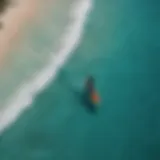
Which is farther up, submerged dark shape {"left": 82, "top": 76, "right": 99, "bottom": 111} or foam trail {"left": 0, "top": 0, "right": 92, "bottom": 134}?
foam trail {"left": 0, "top": 0, "right": 92, "bottom": 134}

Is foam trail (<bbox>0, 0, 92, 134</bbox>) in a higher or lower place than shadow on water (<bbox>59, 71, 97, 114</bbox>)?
higher

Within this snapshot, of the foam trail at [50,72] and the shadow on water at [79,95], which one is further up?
the foam trail at [50,72]

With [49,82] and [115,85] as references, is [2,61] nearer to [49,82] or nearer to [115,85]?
[49,82]

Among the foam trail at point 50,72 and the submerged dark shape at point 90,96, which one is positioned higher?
the foam trail at point 50,72
